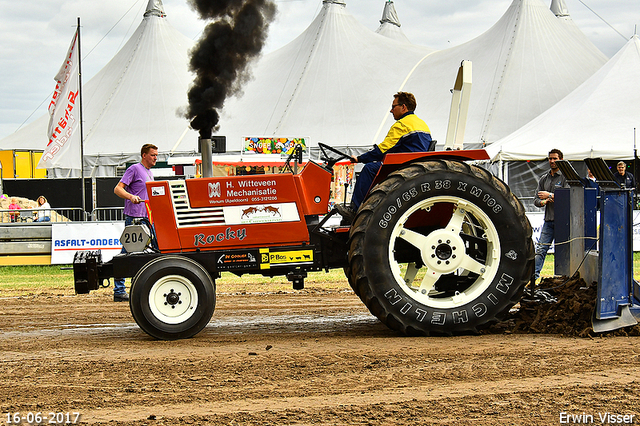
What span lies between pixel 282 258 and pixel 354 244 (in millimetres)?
615

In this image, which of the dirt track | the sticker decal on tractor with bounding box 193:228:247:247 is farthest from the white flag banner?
the sticker decal on tractor with bounding box 193:228:247:247

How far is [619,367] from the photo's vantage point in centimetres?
362

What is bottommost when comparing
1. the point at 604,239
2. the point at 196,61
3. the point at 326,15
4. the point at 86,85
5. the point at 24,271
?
the point at 24,271

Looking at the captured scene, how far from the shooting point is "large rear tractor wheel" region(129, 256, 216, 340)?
4516mm

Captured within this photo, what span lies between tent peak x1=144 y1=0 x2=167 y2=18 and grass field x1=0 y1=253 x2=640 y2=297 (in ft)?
62.2

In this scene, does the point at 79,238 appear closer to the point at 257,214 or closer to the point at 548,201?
the point at 257,214

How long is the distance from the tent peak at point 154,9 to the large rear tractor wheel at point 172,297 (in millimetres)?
24694

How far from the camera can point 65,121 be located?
1239 cm

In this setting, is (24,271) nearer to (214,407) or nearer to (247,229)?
(247,229)

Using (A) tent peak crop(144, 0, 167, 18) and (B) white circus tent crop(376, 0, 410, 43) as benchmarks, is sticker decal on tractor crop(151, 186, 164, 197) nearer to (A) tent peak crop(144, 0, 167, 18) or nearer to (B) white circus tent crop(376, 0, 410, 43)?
(A) tent peak crop(144, 0, 167, 18)

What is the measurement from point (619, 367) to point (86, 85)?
87.9ft

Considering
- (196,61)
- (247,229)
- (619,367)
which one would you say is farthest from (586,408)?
(196,61)

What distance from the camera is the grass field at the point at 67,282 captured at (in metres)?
8.39

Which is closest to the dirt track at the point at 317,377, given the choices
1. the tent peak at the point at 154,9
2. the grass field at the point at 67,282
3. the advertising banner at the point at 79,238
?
the grass field at the point at 67,282
